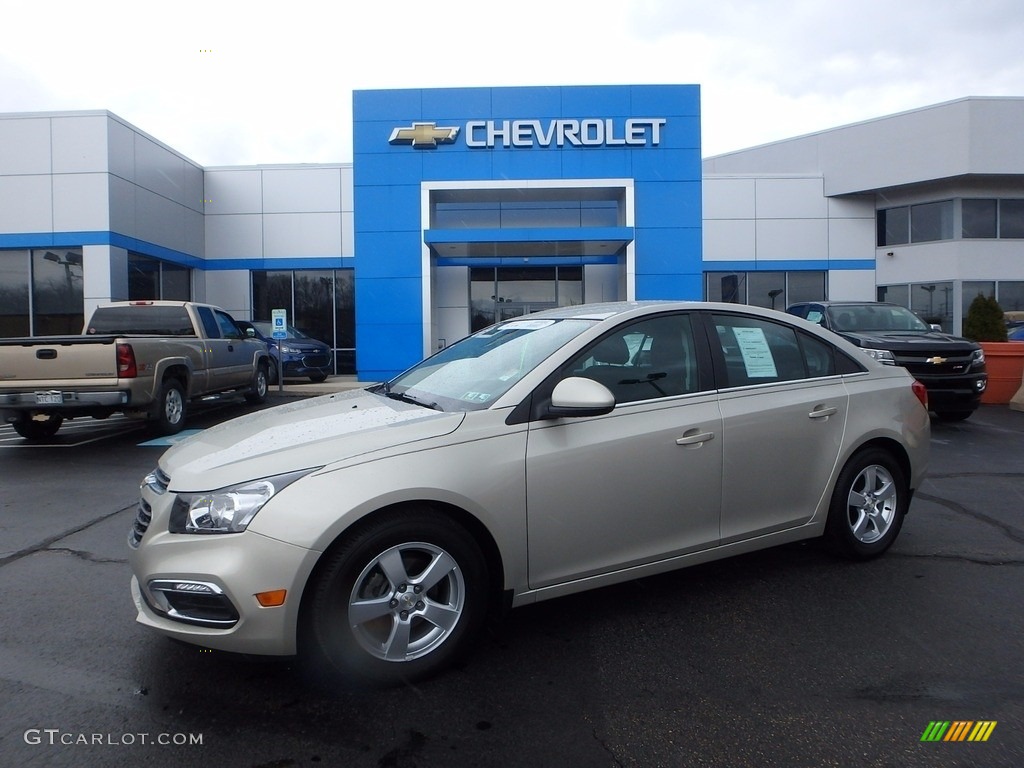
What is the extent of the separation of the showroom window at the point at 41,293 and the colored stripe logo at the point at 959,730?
20.3 meters

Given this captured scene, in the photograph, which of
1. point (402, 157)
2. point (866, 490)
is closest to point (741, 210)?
point (402, 157)

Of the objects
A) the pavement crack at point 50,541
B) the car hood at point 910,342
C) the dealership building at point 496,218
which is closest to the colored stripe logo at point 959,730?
the pavement crack at point 50,541

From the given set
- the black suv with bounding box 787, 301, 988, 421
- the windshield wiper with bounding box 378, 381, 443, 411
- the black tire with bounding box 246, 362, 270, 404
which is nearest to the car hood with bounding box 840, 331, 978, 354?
the black suv with bounding box 787, 301, 988, 421

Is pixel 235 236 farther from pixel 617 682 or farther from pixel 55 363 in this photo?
pixel 617 682

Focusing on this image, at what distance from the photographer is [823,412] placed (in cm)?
434

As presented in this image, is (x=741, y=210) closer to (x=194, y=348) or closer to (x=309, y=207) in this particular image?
(x=309, y=207)

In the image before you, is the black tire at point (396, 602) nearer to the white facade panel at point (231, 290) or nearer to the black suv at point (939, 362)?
the black suv at point (939, 362)

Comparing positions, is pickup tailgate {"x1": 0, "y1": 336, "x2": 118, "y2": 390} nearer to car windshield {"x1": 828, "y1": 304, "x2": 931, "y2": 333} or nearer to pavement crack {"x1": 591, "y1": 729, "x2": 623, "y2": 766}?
pavement crack {"x1": 591, "y1": 729, "x2": 623, "y2": 766}

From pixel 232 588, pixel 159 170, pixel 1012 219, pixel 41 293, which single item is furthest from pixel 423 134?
pixel 232 588

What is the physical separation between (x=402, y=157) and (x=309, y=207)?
461 centimetres

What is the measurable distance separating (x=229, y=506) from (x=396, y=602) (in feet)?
2.55

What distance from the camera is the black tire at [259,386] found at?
46.1 feet

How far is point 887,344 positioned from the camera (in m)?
10.4

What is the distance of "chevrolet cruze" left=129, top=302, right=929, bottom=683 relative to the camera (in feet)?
9.64
